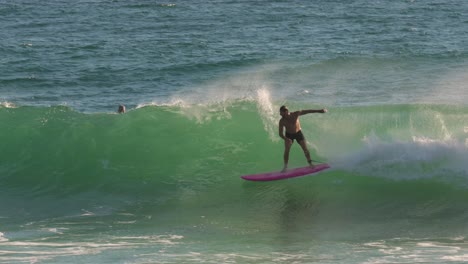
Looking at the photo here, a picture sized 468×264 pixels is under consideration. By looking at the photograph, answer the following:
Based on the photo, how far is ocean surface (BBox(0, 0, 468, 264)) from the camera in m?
14.3

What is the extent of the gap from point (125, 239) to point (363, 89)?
12469 mm

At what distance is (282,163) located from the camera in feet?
59.9

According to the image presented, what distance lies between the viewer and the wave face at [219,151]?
17000 millimetres

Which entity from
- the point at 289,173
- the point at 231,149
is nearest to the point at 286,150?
the point at 289,173

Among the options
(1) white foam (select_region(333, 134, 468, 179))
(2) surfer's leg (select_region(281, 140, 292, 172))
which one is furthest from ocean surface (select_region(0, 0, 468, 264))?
(2) surfer's leg (select_region(281, 140, 292, 172))

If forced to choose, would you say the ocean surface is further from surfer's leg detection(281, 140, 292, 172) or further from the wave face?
surfer's leg detection(281, 140, 292, 172)

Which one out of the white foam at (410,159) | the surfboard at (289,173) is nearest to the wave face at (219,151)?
the white foam at (410,159)

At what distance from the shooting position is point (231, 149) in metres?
18.9

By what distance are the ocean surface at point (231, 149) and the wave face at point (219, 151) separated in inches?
1.5

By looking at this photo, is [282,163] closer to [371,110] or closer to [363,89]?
[371,110]

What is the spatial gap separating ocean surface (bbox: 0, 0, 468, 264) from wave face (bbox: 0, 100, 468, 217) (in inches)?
1.5

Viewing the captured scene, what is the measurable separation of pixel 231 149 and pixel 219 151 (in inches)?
10.5

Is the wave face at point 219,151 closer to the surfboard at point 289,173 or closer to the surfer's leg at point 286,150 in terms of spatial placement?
the surfboard at point 289,173

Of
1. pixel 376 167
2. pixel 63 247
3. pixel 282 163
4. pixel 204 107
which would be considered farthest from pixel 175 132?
pixel 63 247
